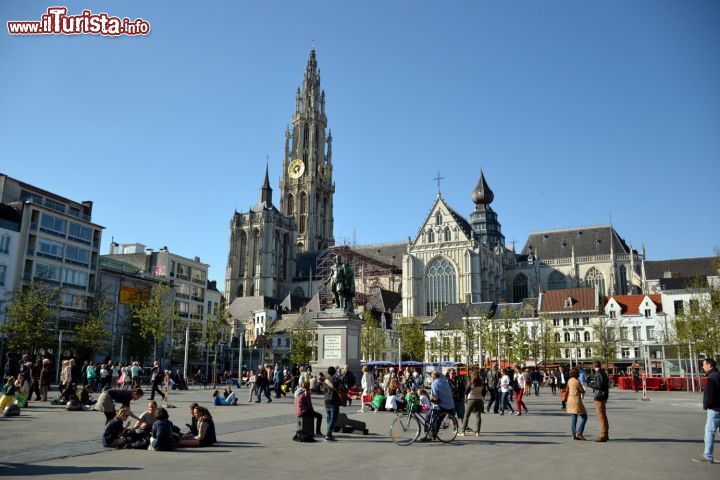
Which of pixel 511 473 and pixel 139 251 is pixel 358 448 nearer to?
pixel 511 473

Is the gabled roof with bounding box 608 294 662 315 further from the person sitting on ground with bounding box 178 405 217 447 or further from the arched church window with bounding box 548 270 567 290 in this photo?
the person sitting on ground with bounding box 178 405 217 447

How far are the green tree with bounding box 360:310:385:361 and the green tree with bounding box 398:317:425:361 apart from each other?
9.19ft

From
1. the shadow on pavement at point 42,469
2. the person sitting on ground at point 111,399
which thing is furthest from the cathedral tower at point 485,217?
the shadow on pavement at point 42,469

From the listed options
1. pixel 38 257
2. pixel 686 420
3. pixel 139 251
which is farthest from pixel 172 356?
pixel 686 420

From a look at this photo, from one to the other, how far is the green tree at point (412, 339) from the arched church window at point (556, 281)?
34.0 meters

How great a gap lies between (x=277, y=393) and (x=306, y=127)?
11132 centimetres

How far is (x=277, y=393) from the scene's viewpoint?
93.7 ft

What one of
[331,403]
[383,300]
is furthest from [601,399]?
[383,300]

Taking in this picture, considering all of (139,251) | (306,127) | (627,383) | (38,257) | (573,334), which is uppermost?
(306,127)

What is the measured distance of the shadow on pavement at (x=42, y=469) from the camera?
847cm

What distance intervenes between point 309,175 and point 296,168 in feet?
12.5

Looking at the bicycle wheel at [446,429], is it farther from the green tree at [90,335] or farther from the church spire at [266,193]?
the church spire at [266,193]

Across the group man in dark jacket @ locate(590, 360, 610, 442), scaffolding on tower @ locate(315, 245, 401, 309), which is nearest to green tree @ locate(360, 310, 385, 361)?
scaffolding on tower @ locate(315, 245, 401, 309)

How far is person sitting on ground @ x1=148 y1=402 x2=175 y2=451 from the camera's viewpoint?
1112 centimetres
